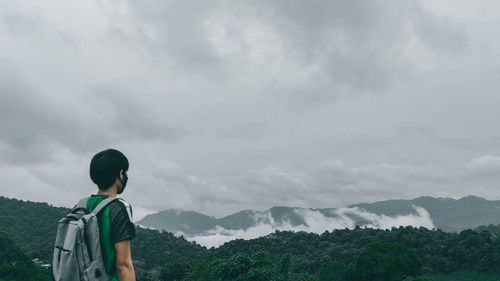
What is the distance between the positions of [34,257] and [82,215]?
522 ft

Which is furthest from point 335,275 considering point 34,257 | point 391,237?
point 34,257

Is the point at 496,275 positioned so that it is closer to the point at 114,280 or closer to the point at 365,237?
the point at 365,237

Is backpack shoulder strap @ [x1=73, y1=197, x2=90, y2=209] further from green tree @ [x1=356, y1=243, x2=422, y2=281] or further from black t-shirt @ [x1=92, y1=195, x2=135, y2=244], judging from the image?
green tree @ [x1=356, y1=243, x2=422, y2=281]

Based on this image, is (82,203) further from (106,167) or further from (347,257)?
(347,257)

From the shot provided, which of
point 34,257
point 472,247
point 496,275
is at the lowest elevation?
point 496,275

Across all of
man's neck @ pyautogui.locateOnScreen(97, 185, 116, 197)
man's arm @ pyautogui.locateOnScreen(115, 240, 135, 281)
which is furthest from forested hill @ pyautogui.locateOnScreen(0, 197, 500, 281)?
man's arm @ pyautogui.locateOnScreen(115, 240, 135, 281)

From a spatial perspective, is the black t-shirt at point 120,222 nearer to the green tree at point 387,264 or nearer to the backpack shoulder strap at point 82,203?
the backpack shoulder strap at point 82,203

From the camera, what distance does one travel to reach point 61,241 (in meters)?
4.80

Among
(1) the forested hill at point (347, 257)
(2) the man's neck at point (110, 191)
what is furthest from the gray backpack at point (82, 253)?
(1) the forested hill at point (347, 257)

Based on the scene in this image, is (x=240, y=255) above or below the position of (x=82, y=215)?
above

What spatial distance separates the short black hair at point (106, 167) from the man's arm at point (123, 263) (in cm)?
81

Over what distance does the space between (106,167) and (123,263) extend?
1115 millimetres

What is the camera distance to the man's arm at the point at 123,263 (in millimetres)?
4574

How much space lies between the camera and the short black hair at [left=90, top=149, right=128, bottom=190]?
5055 mm
